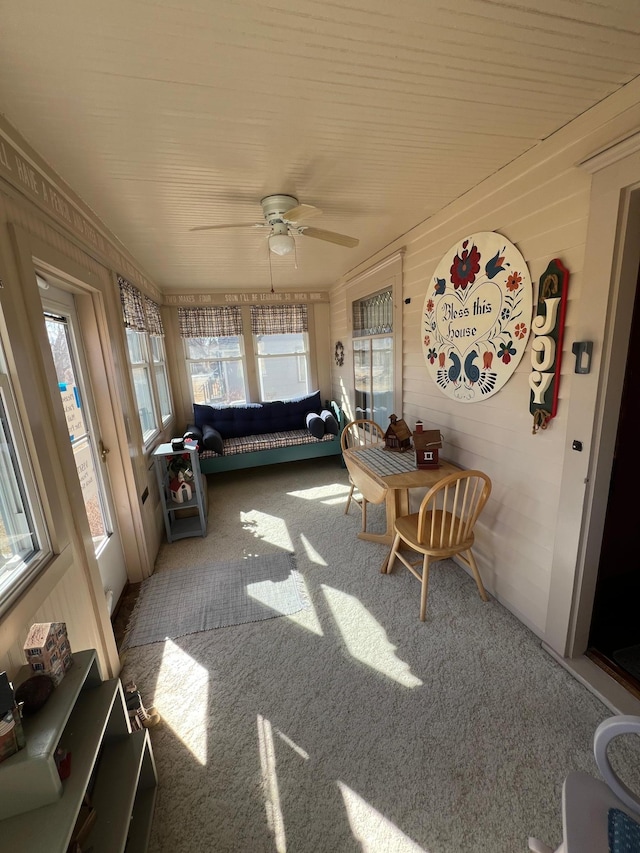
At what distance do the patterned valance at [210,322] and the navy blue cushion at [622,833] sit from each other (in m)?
4.88

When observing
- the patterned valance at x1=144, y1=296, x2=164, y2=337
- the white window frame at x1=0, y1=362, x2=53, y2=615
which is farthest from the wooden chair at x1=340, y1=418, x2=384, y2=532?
the white window frame at x1=0, y1=362, x2=53, y2=615

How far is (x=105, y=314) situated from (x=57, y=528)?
4.71 ft

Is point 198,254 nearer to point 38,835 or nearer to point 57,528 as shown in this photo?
point 57,528

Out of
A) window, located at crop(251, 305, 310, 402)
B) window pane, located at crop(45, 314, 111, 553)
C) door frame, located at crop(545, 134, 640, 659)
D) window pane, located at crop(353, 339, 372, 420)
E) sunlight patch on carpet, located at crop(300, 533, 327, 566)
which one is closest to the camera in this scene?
door frame, located at crop(545, 134, 640, 659)

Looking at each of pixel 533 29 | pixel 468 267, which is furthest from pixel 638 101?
pixel 468 267

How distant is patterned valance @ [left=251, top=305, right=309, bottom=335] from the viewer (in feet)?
15.8

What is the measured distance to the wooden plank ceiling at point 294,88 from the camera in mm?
921

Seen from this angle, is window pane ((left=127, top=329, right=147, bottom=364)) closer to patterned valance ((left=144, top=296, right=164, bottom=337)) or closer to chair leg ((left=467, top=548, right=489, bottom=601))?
patterned valance ((left=144, top=296, right=164, bottom=337))

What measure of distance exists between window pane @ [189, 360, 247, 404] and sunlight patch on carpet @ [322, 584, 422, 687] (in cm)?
338

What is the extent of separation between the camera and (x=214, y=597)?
2.29 m

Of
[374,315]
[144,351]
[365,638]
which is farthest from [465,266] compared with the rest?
[144,351]

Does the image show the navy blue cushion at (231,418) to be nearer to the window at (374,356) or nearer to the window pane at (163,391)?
the window pane at (163,391)

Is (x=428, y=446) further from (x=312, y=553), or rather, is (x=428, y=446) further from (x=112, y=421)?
(x=112, y=421)

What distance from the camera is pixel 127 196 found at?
1.87m
